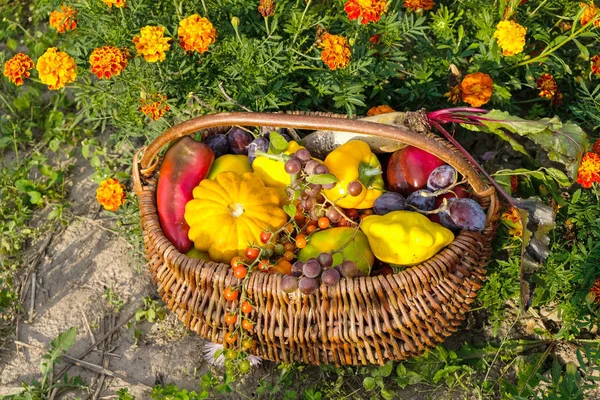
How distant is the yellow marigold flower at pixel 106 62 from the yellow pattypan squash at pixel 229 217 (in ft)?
1.87

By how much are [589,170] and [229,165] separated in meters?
1.40

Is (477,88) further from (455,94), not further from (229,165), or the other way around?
(229,165)

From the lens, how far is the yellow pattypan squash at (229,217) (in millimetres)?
2223

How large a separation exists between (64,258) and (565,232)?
227 centimetres

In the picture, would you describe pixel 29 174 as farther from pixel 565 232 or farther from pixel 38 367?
pixel 565 232

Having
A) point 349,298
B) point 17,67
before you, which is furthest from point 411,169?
point 17,67

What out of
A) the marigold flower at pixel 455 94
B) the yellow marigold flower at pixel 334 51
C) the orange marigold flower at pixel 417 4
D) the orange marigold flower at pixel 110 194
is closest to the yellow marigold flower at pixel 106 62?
the orange marigold flower at pixel 110 194

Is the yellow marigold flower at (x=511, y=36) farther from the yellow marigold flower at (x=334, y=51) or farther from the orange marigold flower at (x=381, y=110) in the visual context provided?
the yellow marigold flower at (x=334, y=51)

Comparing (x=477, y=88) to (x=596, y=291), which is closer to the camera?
(x=596, y=291)

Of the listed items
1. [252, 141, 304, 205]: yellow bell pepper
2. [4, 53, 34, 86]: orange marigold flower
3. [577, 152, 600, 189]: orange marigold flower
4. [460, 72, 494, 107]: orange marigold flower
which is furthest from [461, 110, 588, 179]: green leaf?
[4, 53, 34, 86]: orange marigold flower

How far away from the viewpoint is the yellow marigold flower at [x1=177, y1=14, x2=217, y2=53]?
7.47 ft

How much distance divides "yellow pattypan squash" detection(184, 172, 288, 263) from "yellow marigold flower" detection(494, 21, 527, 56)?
1.17 metres

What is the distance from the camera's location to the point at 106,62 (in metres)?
2.26

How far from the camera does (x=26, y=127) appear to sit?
325 centimetres
